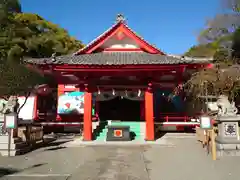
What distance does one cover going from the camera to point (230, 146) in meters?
9.09

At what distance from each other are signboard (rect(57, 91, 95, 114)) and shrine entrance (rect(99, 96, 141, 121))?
7.51ft

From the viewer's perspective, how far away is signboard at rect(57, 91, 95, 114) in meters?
18.9

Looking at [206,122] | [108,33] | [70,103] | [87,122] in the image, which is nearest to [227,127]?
[206,122]

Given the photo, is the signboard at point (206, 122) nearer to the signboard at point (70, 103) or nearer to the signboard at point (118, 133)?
the signboard at point (118, 133)

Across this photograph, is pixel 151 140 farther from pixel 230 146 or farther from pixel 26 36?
pixel 26 36

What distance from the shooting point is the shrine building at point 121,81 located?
45.0 ft

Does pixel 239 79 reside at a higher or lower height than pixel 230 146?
higher

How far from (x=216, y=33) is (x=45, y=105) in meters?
15.1

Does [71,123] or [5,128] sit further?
[71,123]

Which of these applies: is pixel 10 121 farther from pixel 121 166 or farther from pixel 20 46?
pixel 20 46

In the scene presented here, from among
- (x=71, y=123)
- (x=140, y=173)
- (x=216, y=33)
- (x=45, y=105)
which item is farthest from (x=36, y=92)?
(x=140, y=173)

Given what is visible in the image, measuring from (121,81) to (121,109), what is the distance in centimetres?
615

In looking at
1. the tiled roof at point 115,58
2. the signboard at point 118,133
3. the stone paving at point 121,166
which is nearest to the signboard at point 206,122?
the stone paving at point 121,166

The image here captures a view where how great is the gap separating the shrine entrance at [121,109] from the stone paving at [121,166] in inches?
414
